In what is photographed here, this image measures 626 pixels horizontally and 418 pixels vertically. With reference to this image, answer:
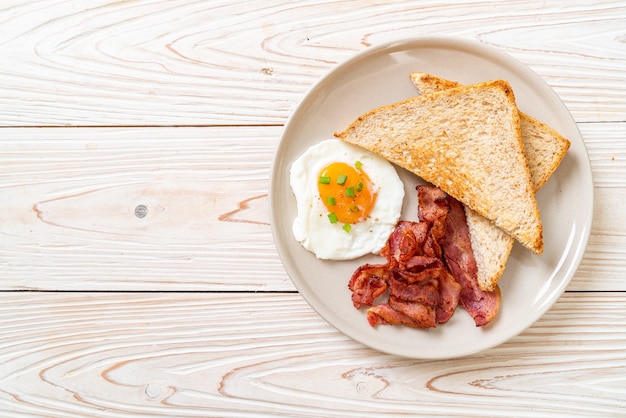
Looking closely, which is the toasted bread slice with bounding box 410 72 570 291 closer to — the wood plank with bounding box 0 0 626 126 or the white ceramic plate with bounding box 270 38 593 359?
the white ceramic plate with bounding box 270 38 593 359

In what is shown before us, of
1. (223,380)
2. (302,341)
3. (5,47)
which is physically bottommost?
(223,380)

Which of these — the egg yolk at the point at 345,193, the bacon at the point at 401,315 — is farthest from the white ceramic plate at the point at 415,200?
the egg yolk at the point at 345,193

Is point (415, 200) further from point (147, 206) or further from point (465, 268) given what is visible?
point (147, 206)

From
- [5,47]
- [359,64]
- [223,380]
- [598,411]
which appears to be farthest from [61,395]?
[598,411]

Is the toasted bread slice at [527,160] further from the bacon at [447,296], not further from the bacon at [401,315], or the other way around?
the bacon at [401,315]

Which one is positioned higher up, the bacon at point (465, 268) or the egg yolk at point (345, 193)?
the egg yolk at point (345, 193)

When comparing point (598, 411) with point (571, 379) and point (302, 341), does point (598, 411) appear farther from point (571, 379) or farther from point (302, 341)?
point (302, 341)

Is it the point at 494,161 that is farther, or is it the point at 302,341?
the point at 302,341
